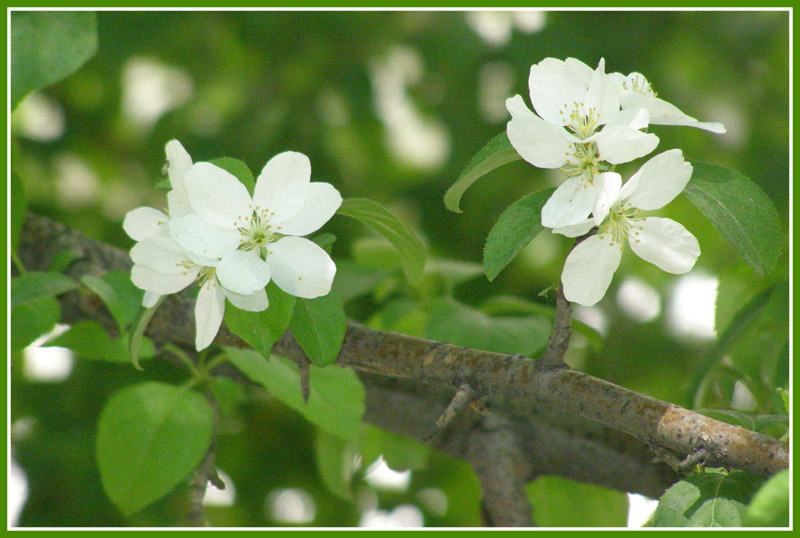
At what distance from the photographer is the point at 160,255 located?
2.41 feet

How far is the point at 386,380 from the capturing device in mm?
1222

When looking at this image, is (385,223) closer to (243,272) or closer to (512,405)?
(243,272)

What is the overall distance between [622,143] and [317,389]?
1.76ft

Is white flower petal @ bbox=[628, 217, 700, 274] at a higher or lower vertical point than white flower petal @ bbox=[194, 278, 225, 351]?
higher

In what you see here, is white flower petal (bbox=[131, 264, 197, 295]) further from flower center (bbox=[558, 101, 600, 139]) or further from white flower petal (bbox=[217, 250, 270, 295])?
flower center (bbox=[558, 101, 600, 139])

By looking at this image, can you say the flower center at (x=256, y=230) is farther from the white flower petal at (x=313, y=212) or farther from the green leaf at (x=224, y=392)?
the green leaf at (x=224, y=392)

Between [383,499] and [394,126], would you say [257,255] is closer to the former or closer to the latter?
[383,499]

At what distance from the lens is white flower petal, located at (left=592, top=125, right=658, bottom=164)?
606 millimetres

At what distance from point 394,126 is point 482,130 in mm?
384

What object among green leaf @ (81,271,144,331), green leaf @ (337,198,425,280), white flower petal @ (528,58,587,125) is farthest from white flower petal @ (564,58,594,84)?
green leaf @ (81,271,144,331)

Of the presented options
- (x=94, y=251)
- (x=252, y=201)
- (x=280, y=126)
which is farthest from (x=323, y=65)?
(x=252, y=201)

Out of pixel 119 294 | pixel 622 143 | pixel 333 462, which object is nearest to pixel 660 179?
pixel 622 143

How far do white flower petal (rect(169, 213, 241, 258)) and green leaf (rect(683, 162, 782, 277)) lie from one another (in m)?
0.39

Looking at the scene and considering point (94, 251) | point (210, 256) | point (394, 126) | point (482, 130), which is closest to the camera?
point (210, 256)
